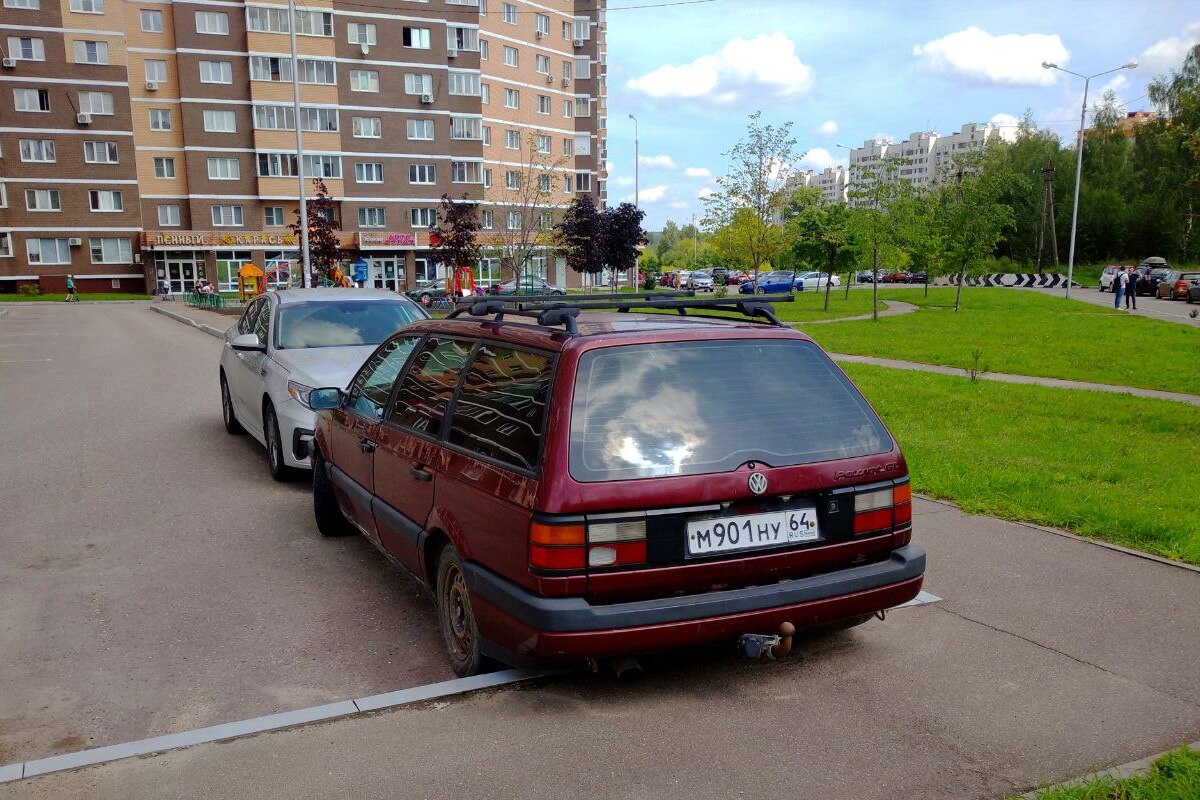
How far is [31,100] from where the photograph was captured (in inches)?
2324

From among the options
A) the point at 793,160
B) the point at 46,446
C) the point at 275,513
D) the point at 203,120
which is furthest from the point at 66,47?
the point at 275,513

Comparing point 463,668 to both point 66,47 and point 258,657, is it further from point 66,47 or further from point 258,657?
point 66,47

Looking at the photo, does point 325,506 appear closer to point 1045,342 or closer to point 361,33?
point 1045,342

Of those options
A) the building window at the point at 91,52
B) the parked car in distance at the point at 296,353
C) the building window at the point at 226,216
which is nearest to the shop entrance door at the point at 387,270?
the building window at the point at 226,216

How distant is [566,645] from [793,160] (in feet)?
116

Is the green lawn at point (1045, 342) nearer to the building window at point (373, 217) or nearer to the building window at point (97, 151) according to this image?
the building window at point (373, 217)

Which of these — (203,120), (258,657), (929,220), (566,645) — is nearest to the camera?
(566,645)

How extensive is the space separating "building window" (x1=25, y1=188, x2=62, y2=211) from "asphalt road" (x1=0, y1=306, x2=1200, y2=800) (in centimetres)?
6334

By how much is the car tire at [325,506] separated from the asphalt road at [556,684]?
6.1 inches

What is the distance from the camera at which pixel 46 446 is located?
9.50 meters

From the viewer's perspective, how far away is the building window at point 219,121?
57719mm

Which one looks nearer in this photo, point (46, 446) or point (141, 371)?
point (46, 446)

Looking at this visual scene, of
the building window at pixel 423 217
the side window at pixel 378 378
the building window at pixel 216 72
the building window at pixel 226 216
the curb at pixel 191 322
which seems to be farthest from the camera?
the building window at pixel 423 217

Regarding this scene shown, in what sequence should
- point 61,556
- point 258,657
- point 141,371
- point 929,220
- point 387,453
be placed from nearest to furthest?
point 258,657 < point 387,453 < point 61,556 < point 141,371 < point 929,220
